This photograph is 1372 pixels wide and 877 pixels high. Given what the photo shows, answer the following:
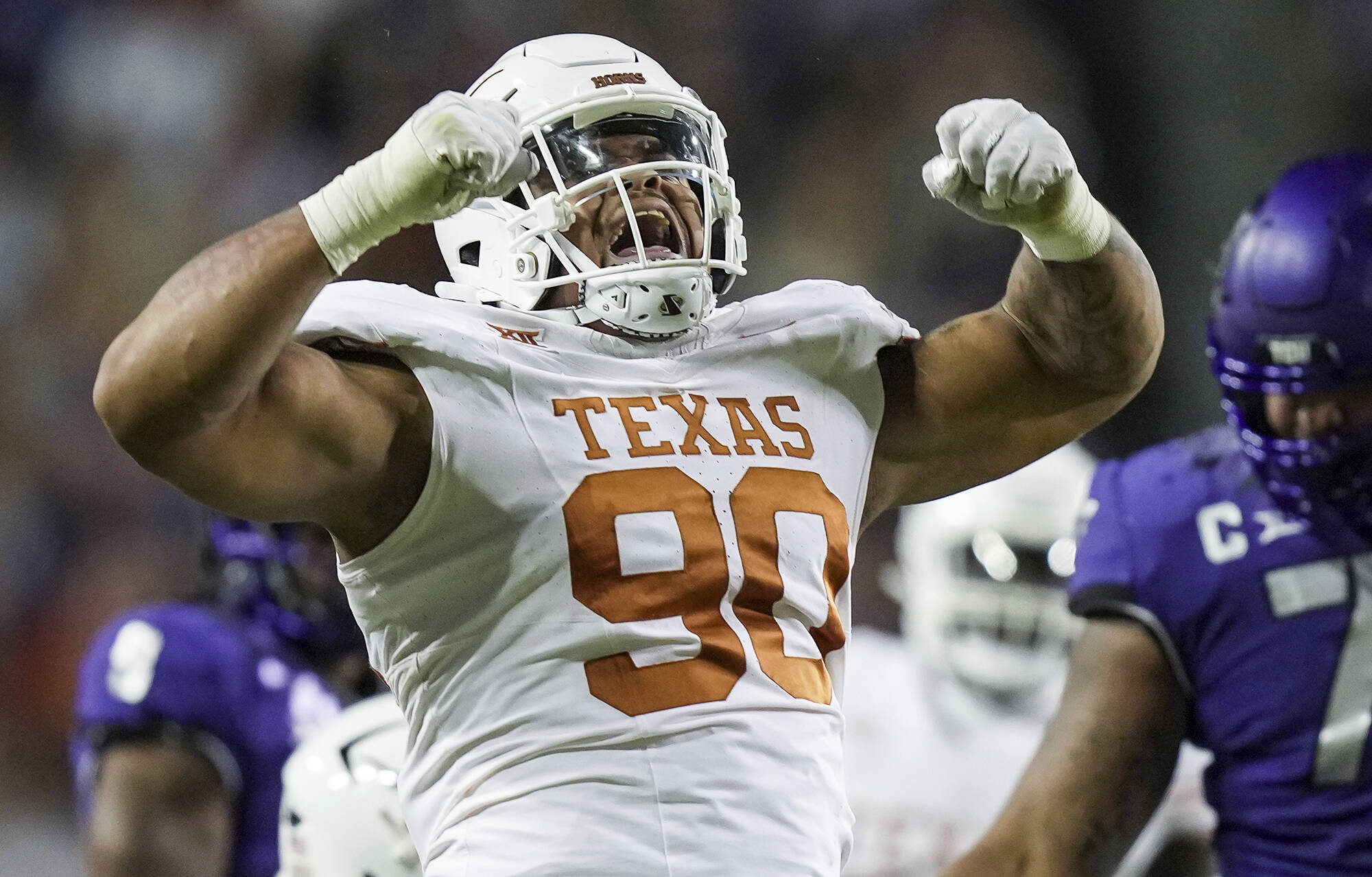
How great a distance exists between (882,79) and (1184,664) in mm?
3334

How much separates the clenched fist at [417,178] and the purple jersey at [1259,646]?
4.72ft

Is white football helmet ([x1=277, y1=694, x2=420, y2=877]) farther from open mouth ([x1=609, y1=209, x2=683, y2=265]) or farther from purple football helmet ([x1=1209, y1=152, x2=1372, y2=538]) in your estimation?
purple football helmet ([x1=1209, y1=152, x2=1372, y2=538])

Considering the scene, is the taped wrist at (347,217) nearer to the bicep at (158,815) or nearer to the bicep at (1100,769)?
the bicep at (1100,769)

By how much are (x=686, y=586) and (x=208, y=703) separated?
1809mm

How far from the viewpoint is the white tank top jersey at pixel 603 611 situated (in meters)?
1.67

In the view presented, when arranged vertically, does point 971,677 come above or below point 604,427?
below

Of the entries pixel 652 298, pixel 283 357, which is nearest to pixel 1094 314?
pixel 652 298

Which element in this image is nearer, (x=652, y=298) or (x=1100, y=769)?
(x=652, y=298)

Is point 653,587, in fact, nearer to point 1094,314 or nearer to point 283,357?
point 283,357

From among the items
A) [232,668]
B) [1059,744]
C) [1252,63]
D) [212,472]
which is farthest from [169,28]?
[212,472]

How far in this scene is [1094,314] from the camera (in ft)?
6.22

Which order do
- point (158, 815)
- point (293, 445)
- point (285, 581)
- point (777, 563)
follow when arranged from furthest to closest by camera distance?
point (285, 581) < point (158, 815) < point (777, 563) < point (293, 445)

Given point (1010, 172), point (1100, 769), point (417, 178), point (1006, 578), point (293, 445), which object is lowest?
point (1006, 578)

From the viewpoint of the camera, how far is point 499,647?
1.74m
